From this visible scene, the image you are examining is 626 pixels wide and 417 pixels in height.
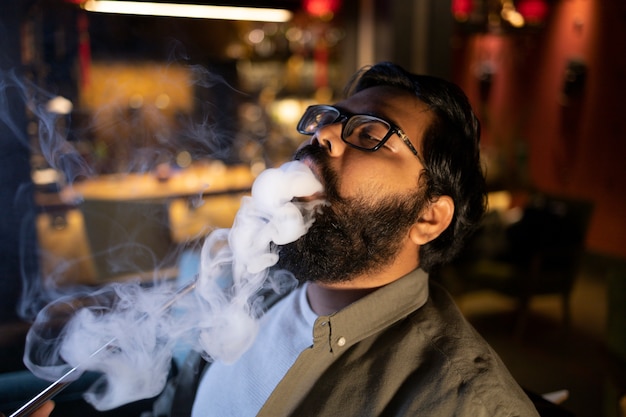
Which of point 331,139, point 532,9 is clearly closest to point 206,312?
point 331,139

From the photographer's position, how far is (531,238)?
12.6ft

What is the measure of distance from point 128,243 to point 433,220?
1.93 m

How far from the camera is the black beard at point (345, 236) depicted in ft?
4.06

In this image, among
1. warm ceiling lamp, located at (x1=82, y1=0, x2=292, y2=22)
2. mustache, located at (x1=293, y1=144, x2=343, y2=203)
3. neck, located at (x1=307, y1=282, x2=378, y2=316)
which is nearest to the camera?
mustache, located at (x1=293, y1=144, x2=343, y2=203)

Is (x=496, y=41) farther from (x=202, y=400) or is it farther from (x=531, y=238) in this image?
(x=202, y=400)

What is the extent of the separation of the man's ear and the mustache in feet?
0.81

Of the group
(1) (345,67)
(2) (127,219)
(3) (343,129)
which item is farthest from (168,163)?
(3) (343,129)

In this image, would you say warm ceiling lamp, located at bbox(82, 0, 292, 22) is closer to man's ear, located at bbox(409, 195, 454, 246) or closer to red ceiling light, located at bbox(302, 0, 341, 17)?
red ceiling light, located at bbox(302, 0, 341, 17)

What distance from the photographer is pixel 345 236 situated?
4.12 ft

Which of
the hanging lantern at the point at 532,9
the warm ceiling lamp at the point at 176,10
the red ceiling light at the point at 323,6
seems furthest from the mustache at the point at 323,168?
the hanging lantern at the point at 532,9

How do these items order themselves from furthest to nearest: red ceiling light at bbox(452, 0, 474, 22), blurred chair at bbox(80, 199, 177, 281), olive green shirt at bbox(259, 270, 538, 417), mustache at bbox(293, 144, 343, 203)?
1. red ceiling light at bbox(452, 0, 474, 22)
2. blurred chair at bbox(80, 199, 177, 281)
3. mustache at bbox(293, 144, 343, 203)
4. olive green shirt at bbox(259, 270, 538, 417)

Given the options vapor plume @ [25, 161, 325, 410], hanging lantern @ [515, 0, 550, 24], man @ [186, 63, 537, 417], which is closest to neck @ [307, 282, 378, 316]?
man @ [186, 63, 537, 417]

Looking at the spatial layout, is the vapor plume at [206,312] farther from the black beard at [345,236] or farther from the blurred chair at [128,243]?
the blurred chair at [128,243]

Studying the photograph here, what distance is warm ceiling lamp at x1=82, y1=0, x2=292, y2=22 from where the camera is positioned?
125 inches
